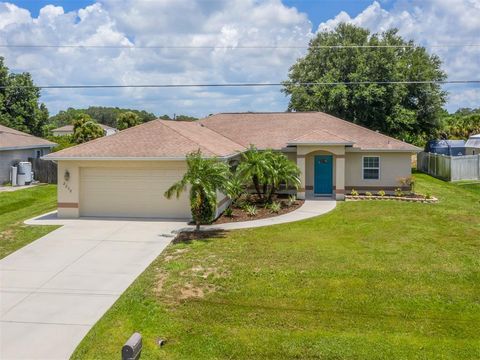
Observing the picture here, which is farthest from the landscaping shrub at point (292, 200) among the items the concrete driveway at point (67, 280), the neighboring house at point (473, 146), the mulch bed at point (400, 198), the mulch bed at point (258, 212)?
the neighboring house at point (473, 146)

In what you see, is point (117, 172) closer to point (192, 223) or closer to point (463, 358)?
point (192, 223)

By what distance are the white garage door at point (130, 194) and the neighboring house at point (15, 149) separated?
1152 cm

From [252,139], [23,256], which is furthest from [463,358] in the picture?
[252,139]

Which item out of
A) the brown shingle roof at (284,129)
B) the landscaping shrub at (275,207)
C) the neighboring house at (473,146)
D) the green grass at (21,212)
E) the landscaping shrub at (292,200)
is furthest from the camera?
the neighboring house at (473,146)

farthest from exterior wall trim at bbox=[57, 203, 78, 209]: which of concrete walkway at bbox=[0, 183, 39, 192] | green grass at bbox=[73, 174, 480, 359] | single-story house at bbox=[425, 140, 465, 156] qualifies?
single-story house at bbox=[425, 140, 465, 156]

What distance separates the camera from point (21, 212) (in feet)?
67.3

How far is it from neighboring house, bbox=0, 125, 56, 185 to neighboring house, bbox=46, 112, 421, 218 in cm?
1089

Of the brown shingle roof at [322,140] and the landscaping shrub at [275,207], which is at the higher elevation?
the brown shingle roof at [322,140]

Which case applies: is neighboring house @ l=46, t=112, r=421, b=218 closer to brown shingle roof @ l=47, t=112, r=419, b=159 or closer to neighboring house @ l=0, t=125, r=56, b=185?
brown shingle roof @ l=47, t=112, r=419, b=159

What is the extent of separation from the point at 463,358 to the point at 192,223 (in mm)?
11714

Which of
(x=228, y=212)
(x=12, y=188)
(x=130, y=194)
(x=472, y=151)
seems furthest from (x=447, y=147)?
(x=12, y=188)

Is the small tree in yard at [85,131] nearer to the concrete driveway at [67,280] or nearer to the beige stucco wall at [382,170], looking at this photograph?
the beige stucco wall at [382,170]

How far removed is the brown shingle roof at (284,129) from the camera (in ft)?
83.2

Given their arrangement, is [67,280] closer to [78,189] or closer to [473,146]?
[78,189]
